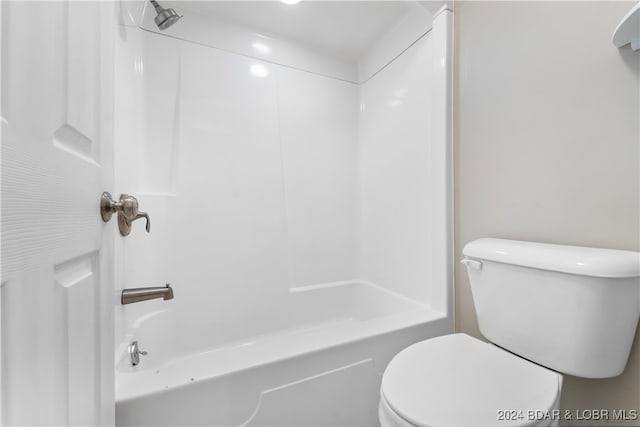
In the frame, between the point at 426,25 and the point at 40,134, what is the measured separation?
5.16ft

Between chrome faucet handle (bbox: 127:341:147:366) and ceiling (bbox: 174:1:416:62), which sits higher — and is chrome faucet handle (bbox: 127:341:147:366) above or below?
below

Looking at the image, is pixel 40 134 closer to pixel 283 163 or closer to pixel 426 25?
pixel 283 163

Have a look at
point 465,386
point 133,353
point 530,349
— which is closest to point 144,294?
point 133,353

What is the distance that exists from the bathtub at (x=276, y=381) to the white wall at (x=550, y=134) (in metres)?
0.44

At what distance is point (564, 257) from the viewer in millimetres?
783

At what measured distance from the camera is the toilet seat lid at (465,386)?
24.8 inches

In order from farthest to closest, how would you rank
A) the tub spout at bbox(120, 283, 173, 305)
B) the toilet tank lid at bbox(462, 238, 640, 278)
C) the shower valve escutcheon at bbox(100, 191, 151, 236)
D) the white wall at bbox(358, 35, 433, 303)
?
the white wall at bbox(358, 35, 433, 303)
the tub spout at bbox(120, 283, 173, 305)
the toilet tank lid at bbox(462, 238, 640, 278)
the shower valve escutcheon at bbox(100, 191, 151, 236)

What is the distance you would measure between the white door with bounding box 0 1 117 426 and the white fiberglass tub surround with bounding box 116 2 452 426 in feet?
1.60

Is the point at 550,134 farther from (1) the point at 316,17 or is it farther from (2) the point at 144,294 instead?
(2) the point at 144,294

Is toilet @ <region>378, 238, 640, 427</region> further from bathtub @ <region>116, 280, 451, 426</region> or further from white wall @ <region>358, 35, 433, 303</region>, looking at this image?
white wall @ <region>358, 35, 433, 303</region>

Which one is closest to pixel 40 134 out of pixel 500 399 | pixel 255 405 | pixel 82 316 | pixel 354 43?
pixel 82 316

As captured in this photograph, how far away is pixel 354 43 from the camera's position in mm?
1750

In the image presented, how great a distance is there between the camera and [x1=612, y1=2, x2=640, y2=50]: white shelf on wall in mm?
707

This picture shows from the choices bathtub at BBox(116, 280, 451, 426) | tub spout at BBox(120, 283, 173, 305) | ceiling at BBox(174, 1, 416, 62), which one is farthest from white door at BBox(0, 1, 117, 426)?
ceiling at BBox(174, 1, 416, 62)
